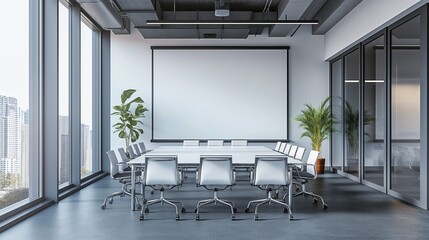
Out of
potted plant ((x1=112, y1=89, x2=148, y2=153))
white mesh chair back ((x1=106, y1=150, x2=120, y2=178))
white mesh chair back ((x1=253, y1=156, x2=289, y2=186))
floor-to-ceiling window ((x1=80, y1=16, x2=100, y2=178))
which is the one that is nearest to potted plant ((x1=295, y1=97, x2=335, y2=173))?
potted plant ((x1=112, y1=89, x2=148, y2=153))

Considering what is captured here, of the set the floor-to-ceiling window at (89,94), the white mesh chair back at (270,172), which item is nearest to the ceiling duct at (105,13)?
the floor-to-ceiling window at (89,94)

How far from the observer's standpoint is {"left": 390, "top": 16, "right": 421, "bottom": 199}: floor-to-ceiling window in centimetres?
631

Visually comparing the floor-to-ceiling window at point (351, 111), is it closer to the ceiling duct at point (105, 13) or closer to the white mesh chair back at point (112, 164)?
the ceiling duct at point (105, 13)

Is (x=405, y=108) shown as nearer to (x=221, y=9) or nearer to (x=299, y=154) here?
(x=299, y=154)

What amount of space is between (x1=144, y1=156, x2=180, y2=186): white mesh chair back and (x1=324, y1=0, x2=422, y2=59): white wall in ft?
12.8

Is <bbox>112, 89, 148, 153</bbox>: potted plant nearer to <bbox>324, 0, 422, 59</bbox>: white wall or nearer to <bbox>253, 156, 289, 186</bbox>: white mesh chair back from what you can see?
<bbox>324, 0, 422, 59</bbox>: white wall

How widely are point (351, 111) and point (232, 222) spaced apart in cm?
525

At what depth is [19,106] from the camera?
5727 mm

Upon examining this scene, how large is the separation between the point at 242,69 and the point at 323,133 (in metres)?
2.54

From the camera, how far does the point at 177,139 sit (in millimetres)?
10844

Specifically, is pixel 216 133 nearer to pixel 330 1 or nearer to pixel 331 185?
pixel 331 185

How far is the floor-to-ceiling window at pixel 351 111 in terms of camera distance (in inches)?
359

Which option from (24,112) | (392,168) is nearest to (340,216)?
(392,168)

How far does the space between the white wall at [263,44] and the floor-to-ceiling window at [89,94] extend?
1.90 ft
